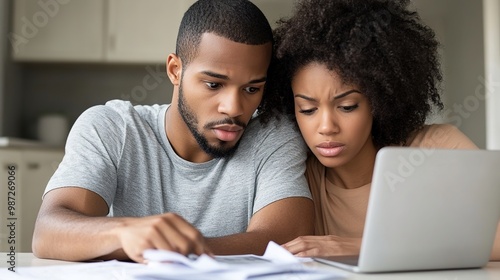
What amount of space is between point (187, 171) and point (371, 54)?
505 mm

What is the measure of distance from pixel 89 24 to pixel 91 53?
0.61 feet

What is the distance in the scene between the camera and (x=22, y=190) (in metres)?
3.60

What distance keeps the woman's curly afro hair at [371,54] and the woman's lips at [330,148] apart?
0.42ft

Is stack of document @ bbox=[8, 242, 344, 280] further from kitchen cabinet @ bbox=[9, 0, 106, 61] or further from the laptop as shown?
kitchen cabinet @ bbox=[9, 0, 106, 61]

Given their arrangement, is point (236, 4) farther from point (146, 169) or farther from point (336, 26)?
point (146, 169)

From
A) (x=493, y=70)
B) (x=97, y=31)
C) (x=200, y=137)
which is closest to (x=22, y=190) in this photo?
(x=97, y=31)

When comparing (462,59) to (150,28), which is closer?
(150,28)

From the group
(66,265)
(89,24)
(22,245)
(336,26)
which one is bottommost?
(22,245)

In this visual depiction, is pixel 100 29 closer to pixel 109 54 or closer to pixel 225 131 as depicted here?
pixel 109 54

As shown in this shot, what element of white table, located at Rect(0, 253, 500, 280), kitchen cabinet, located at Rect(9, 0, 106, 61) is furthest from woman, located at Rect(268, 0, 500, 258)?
kitchen cabinet, located at Rect(9, 0, 106, 61)

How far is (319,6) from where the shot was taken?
1.64 meters

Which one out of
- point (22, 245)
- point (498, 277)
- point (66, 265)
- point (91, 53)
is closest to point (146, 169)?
point (66, 265)

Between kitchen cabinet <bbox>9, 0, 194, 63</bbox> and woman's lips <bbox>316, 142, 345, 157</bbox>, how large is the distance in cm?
300

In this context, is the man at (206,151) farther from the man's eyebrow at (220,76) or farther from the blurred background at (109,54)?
the blurred background at (109,54)
